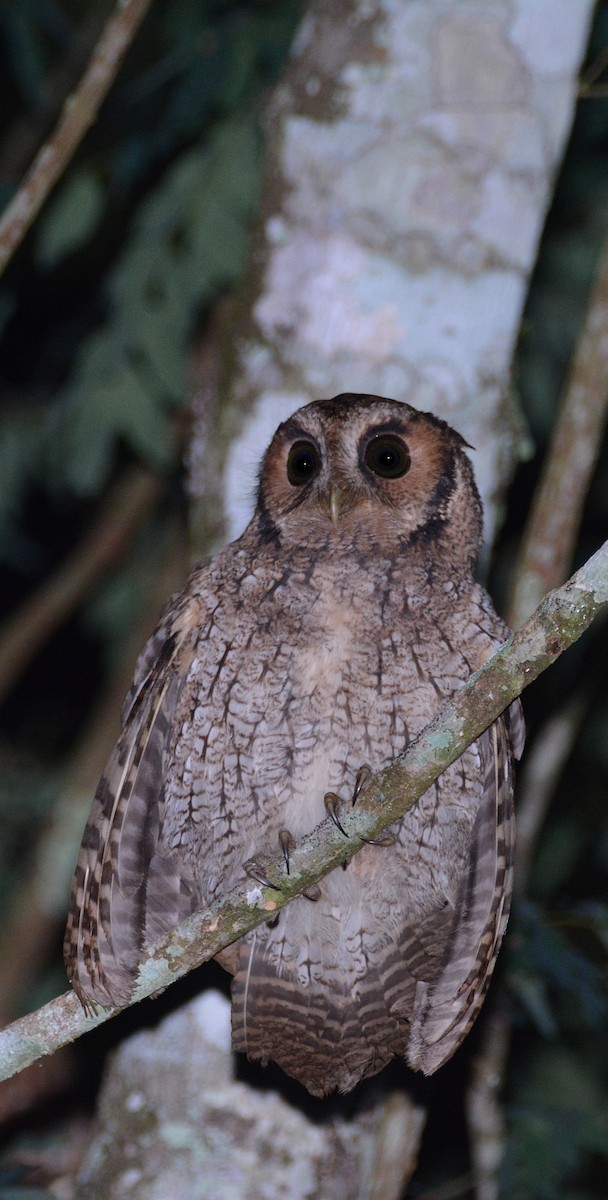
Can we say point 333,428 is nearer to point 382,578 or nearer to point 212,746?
point 382,578

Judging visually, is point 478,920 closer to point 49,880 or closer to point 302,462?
→ point 302,462

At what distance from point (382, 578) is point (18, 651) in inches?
77.9

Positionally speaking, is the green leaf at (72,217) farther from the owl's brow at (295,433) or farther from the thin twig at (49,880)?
the thin twig at (49,880)

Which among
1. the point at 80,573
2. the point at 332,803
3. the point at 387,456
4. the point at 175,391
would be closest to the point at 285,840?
the point at 332,803

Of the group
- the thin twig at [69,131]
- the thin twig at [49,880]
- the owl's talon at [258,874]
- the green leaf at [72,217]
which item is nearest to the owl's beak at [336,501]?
the owl's talon at [258,874]

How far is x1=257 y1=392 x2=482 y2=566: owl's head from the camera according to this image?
7.45 ft

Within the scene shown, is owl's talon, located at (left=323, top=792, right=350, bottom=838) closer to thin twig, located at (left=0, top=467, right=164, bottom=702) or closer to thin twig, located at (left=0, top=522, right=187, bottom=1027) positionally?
thin twig, located at (left=0, top=522, right=187, bottom=1027)

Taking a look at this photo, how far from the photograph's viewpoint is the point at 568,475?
3.08 m

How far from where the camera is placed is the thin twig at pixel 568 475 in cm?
300

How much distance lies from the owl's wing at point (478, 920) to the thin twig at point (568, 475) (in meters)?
0.65

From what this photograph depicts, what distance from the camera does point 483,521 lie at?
2488 mm

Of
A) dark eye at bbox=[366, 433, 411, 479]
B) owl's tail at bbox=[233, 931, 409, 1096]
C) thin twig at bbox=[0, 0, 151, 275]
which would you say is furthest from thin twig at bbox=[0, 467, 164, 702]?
dark eye at bbox=[366, 433, 411, 479]

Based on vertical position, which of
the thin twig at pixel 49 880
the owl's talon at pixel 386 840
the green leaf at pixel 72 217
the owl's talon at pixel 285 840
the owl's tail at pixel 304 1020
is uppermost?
the green leaf at pixel 72 217

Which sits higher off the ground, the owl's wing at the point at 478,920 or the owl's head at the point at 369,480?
the owl's head at the point at 369,480
